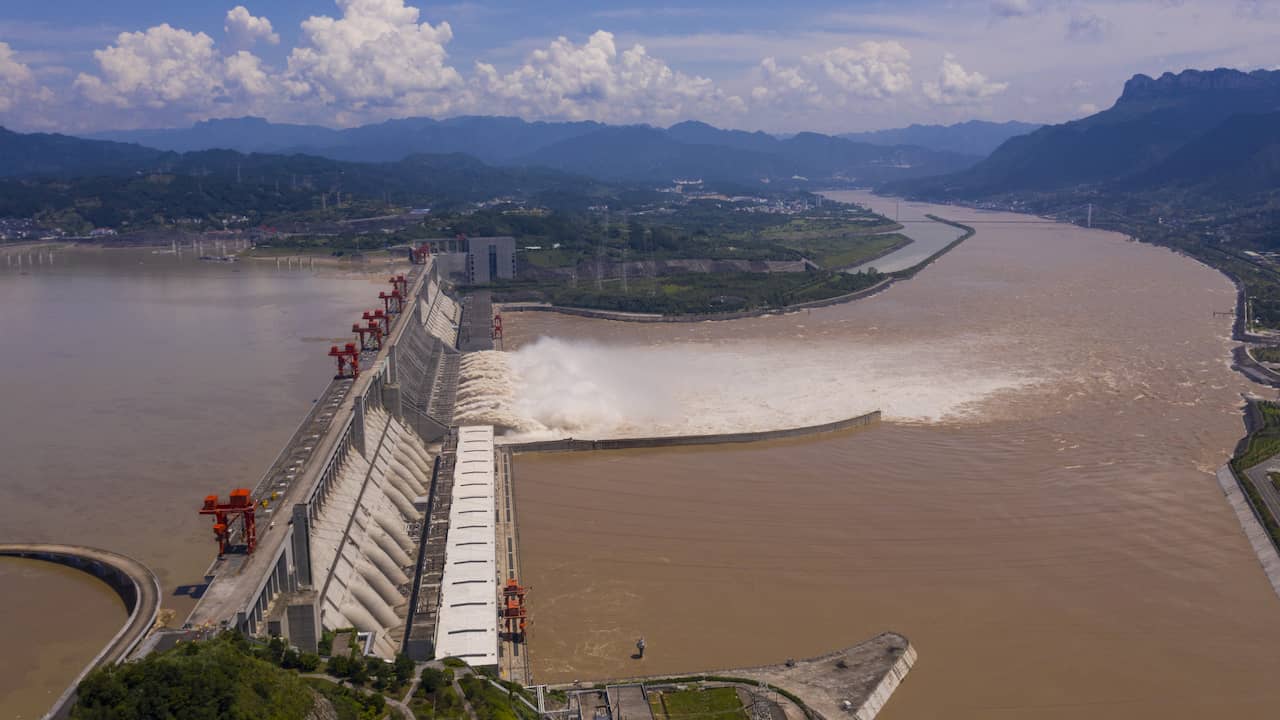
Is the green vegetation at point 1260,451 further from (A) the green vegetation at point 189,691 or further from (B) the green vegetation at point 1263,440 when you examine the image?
(A) the green vegetation at point 189,691

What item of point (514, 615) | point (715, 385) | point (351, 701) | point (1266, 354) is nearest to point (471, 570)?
point (514, 615)

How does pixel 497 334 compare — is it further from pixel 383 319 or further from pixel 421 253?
pixel 421 253

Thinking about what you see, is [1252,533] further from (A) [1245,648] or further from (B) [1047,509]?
(A) [1245,648]

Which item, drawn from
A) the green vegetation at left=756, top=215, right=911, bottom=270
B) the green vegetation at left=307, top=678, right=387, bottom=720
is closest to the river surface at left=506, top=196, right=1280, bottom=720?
the green vegetation at left=307, top=678, right=387, bottom=720

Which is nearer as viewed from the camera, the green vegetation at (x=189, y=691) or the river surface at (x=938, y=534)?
the green vegetation at (x=189, y=691)

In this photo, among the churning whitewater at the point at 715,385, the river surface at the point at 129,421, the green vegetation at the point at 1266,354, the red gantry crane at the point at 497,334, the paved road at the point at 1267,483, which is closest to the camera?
the river surface at the point at 129,421

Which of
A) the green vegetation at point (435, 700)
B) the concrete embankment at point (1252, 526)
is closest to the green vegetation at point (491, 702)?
the green vegetation at point (435, 700)

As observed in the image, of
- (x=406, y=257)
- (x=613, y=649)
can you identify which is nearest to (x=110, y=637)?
(x=613, y=649)
